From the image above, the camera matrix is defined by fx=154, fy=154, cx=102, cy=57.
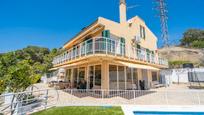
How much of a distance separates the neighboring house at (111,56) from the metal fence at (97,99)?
2.80 meters

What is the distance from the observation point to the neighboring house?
19.1 m

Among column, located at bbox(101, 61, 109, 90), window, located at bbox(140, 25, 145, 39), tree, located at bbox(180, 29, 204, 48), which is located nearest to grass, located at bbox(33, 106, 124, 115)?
column, located at bbox(101, 61, 109, 90)

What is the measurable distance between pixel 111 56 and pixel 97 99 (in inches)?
209

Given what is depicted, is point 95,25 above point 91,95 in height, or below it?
above

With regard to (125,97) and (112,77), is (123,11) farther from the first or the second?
(125,97)

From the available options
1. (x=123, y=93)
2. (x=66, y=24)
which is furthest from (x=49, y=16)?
(x=123, y=93)

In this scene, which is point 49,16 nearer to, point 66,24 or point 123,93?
point 66,24

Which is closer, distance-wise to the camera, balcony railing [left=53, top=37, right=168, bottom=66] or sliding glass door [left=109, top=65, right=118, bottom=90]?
balcony railing [left=53, top=37, right=168, bottom=66]

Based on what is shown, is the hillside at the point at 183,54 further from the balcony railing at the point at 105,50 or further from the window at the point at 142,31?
the balcony railing at the point at 105,50

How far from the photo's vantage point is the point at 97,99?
17203 millimetres

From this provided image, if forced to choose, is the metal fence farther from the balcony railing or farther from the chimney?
the chimney

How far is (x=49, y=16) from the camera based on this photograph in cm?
3256

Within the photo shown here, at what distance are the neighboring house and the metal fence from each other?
2.80 meters

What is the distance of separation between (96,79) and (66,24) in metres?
24.2
